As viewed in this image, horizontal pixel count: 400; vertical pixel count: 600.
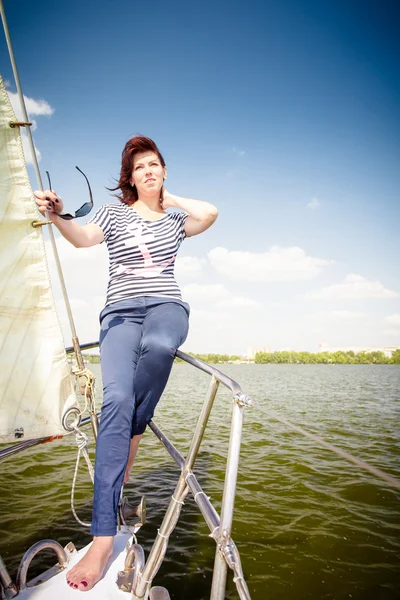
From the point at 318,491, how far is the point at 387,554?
1953mm

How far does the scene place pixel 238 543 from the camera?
4.14 metres

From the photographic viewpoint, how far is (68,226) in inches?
94.0

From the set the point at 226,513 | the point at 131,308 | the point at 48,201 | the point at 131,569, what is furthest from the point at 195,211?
the point at 131,569

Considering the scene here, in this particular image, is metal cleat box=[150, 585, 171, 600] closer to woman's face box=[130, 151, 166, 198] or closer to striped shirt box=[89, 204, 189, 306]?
striped shirt box=[89, 204, 189, 306]

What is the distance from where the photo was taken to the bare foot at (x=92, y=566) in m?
1.79

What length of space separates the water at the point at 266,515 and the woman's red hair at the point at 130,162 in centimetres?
337

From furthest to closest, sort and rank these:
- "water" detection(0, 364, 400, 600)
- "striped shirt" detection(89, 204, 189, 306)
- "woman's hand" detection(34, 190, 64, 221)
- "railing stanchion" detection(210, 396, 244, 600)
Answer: "water" detection(0, 364, 400, 600) < "striped shirt" detection(89, 204, 189, 306) < "woman's hand" detection(34, 190, 64, 221) < "railing stanchion" detection(210, 396, 244, 600)

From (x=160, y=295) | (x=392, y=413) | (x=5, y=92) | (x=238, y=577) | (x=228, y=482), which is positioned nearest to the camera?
(x=238, y=577)

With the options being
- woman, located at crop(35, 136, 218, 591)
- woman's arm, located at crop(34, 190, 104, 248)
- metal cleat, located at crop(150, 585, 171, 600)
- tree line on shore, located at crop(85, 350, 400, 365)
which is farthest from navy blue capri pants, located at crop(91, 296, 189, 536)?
tree line on shore, located at crop(85, 350, 400, 365)

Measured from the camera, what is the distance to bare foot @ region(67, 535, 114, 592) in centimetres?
179

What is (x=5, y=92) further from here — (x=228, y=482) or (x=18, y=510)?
(x=18, y=510)

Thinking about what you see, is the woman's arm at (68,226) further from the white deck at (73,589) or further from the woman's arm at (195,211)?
the white deck at (73,589)

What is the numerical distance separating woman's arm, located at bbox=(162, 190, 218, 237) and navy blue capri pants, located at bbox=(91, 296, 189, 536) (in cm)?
76

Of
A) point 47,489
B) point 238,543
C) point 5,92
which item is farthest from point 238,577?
point 47,489
